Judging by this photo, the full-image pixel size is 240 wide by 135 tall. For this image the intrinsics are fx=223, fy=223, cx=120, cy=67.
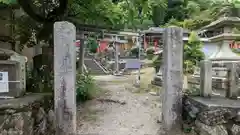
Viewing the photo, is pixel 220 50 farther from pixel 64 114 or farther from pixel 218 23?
pixel 64 114

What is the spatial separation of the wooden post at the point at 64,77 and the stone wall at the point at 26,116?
1.48 feet

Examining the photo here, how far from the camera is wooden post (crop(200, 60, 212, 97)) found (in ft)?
14.8

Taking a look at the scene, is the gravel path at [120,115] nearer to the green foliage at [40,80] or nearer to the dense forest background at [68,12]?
the green foliage at [40,80]

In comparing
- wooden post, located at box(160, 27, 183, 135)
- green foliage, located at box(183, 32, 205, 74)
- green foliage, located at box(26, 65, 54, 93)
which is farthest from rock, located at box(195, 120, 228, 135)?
green foliage, located at box(183, 32, 205, 74)

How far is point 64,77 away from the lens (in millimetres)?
4070

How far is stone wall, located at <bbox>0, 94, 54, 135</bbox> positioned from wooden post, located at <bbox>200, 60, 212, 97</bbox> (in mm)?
3129

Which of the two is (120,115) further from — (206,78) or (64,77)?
(206,78)

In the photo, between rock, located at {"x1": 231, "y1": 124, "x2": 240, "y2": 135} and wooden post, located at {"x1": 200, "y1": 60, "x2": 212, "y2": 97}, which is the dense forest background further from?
rock, located at {"x1": 231, "y1": 124, "x2": 240, "y2": 135}

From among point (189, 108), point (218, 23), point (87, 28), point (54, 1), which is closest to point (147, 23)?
point (87, 28)

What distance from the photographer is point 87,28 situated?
34.1 feet

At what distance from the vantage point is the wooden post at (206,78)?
4496 mm

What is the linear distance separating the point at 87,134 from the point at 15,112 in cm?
143

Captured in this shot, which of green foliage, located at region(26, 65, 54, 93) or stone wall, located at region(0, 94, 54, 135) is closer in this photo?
stone wall, located at region(0, 94, 54, 135)

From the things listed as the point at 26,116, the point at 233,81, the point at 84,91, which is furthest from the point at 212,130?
the point at 84,91
